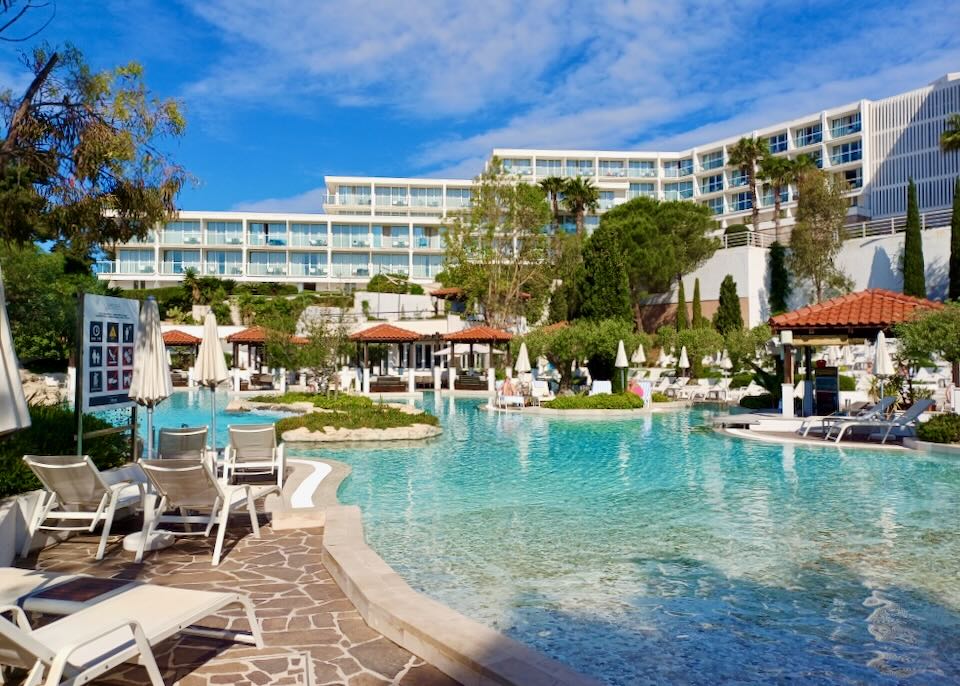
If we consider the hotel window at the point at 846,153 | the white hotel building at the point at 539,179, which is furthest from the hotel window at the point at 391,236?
the hotel window at the point at 846,153

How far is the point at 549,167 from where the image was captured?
7450 cm

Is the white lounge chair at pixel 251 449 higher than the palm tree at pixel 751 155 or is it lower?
lower

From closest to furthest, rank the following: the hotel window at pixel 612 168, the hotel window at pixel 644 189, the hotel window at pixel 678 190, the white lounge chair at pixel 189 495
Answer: the white lounge chair at pixel 189 495
the hotel window at pixel 678 190
the hotel window at pixel 644 189
the hotel window at pixel 612 168

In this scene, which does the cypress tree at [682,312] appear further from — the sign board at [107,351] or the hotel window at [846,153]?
the sign board at [107,351]

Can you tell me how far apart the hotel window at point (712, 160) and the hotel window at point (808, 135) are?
25.5ft

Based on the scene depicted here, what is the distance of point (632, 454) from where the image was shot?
43.1 feet

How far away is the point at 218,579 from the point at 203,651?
131cm

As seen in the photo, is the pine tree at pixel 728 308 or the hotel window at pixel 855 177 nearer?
the pine tree at pixel 728 308

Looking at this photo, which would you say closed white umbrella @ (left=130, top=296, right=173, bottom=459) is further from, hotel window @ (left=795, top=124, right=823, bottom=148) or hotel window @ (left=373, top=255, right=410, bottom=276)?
hotel window @ (left=795, top=124, right=823, bottom=148)

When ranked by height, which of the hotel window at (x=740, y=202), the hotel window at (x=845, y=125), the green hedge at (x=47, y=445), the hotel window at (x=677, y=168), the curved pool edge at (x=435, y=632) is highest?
the hotel window at (x=677, y=168)

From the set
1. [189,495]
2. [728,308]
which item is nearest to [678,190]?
[728,308]

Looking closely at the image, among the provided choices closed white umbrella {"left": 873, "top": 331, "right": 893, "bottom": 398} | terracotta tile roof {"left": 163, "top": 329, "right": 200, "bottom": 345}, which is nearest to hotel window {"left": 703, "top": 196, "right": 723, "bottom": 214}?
terracotta tile roof {"left": 163, "top": 329, "right": 200, "bottom": 345}

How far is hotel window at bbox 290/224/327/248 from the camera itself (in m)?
62.3

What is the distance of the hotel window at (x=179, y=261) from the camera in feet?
195
